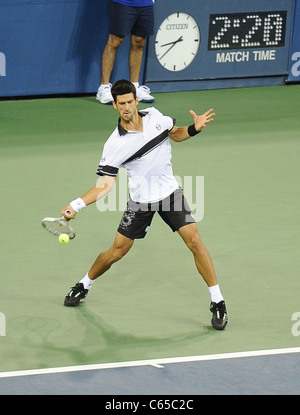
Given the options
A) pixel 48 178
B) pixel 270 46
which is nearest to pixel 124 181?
pixel 48 178

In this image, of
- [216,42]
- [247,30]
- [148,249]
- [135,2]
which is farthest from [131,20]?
[148,249]

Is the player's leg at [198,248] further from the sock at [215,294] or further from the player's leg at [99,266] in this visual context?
the player's leg at [99,266]

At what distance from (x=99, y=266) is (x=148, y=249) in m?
1.46

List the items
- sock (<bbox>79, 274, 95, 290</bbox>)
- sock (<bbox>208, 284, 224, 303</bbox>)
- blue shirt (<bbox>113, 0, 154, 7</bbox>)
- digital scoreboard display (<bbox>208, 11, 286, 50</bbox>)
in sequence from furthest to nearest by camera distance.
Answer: digital scoreboard display (<bbox>208, 11, 286, 50</bbox>) < blue shirt (<bbox>113, 0, 154, 7</bbox>) < sock (<bbox>79, 274, 95, 290</bbox>) < sock (<bbox>208, 284, 224, 303</bbox>)

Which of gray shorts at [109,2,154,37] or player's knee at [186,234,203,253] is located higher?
gray shorts at [109,2,154,37]

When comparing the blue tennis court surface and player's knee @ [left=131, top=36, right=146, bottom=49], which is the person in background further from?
the blue tennis court surface

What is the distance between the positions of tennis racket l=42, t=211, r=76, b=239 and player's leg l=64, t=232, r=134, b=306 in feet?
1.35

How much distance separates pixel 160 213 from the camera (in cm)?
870

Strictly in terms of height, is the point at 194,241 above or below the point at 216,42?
below

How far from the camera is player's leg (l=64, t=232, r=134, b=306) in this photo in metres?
8.79

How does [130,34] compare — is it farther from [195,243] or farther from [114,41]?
[195,243]

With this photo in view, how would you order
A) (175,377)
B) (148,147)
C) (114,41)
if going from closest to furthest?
(175,377)
(148,147)
(114,41)

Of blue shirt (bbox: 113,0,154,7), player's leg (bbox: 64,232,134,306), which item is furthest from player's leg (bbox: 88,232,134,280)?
blue shirt (bbox: 113,0,154,7)

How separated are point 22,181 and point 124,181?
1.20 m
